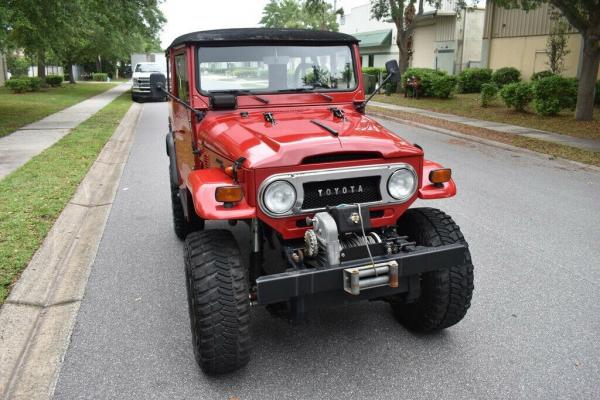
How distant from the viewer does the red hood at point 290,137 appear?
301cm

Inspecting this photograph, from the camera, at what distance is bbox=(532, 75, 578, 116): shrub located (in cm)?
1584

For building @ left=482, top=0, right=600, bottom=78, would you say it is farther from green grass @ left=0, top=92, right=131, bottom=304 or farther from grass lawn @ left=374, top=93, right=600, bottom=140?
green grass @ left=0, top=92, right=131, bottom=304

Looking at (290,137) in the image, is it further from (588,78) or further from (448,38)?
(448,38)

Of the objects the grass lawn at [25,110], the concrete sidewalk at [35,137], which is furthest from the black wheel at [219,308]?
the grass lawn at [25,110]

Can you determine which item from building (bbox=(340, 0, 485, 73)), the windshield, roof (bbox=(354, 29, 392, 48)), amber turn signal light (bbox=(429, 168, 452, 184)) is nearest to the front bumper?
amber turn signal light (bbox=(429, 168, 452, 184))

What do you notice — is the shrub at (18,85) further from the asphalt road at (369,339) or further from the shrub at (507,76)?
the asphalt road at (369,339)

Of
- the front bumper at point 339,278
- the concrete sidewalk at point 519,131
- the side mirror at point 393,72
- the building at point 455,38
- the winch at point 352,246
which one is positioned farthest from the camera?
the building at point 455,38

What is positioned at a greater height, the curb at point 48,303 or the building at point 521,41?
the building at point 521,41

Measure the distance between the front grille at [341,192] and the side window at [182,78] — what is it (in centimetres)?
174

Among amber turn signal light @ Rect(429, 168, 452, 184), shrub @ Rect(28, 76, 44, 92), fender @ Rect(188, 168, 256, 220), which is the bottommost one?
fender @ Rect(188, 168, 256, 220)

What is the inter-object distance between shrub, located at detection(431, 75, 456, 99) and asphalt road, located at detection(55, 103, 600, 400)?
17888mm

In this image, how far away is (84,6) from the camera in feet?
58.4

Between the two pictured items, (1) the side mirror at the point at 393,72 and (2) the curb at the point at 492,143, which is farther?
(2) the curb at the point at 492,143

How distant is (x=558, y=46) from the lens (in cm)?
2233
